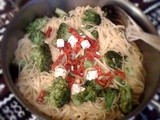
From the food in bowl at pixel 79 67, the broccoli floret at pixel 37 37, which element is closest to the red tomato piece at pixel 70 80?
the food in bowl at pixel 79 67

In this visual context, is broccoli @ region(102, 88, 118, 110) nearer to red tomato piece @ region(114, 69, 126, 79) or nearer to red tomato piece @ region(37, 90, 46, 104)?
red tomato piece @ region(114, 69, 126, 79)

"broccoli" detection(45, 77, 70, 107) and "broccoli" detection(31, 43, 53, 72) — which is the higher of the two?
"broccoli" detection(31, 43, 53, 72)

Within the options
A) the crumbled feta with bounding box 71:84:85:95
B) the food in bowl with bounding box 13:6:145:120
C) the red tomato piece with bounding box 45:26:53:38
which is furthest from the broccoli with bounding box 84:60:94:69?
the red tomato piece with bounding box 45:26:53:38

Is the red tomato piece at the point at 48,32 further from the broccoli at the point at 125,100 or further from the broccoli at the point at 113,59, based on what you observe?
the broccoli at the point at 125,100

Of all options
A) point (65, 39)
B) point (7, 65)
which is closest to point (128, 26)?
point (65, 39)

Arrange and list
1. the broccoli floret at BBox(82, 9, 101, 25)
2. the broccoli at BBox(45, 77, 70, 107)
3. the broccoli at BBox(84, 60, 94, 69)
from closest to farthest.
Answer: the broccoli at BBox(45, 77, 70, 107) → the broccoli at BBox(84, 60, 94, 69) → the broccoli floret at BBox(82, 9, 101, 25)

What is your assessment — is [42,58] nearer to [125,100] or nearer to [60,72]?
[60,72]

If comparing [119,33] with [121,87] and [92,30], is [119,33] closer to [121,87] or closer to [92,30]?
[92,30]

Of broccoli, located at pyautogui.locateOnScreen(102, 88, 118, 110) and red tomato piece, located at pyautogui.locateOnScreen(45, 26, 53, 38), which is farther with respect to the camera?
red tomato piece, located at pyautogui.locateOnScreen(45, 26, 53, 38)
